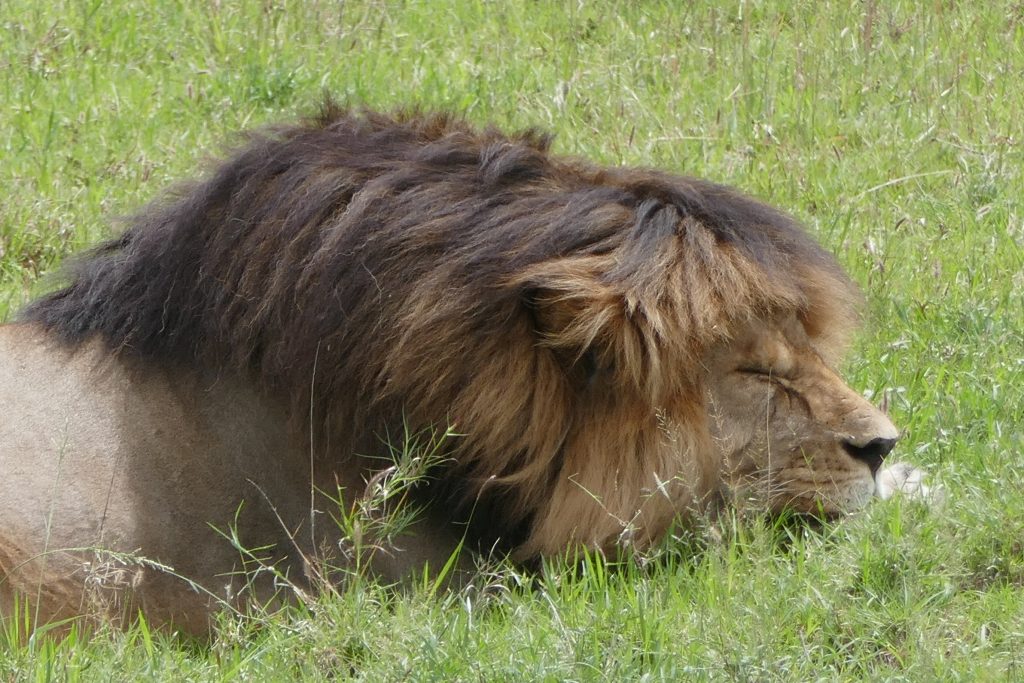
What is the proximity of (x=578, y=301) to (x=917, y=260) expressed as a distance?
274cm

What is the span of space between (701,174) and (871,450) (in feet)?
9.69

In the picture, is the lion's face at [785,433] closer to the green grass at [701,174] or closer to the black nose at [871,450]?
the black nose at [871,450]

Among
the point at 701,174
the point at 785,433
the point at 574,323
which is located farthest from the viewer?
the point at 701,174

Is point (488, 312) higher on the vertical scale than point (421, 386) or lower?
higher

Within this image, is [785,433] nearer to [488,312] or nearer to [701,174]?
[488,312]

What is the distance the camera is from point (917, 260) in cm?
596

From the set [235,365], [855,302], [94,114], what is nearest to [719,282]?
[855,302]

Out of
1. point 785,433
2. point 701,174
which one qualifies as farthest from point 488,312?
point 701,174

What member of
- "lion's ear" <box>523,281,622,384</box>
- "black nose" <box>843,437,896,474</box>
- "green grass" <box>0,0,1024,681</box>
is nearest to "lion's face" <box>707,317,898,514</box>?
"black nose" <box>843,437,896,474</box>

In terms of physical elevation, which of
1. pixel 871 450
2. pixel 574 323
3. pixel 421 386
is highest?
pixel 574 323

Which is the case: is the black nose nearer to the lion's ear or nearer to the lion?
the lion

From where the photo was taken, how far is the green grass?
10.6 feet

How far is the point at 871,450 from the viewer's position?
12.6ft

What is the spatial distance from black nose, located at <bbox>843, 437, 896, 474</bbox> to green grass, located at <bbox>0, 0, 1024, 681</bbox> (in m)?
0.13
